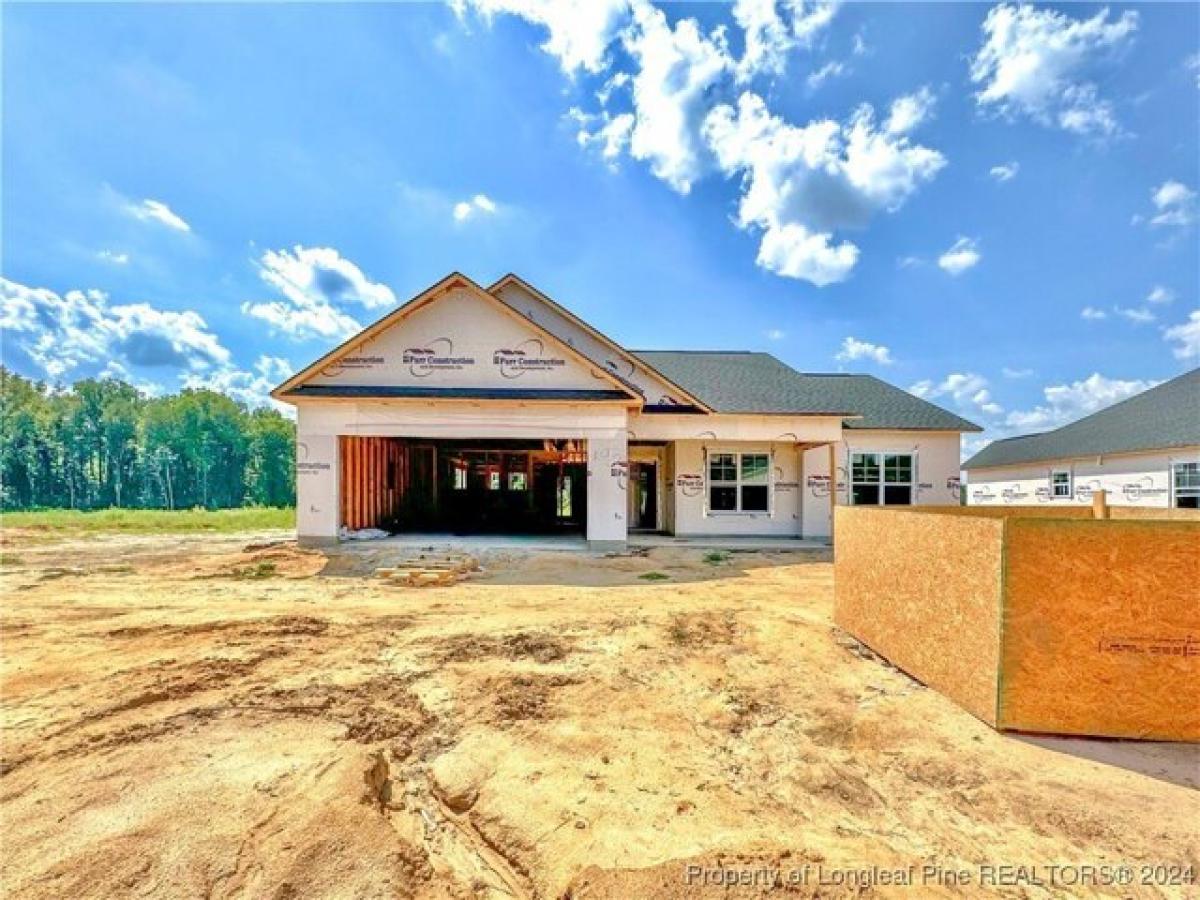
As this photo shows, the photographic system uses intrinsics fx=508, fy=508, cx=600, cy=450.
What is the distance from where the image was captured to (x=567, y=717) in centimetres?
400

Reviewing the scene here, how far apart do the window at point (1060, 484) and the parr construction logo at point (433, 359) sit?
24.1 meters

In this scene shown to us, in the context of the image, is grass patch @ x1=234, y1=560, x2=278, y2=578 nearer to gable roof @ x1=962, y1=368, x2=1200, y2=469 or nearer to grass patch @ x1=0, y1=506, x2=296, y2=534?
grass patch @ x1=0, y1=506, x2=296, y2=534

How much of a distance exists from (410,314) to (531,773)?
1220 cm

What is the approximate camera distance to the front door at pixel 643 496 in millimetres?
17719

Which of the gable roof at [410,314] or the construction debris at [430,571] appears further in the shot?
the gable roof at [410,314]

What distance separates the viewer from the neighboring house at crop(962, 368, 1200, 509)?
51.8 feet

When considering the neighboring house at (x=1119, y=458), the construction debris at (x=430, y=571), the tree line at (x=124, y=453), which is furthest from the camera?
the tree line at (x=124, y=453)

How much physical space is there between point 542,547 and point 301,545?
230 inches

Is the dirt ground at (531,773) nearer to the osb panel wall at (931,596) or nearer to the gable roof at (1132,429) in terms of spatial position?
the osb panel wall at (931,596)

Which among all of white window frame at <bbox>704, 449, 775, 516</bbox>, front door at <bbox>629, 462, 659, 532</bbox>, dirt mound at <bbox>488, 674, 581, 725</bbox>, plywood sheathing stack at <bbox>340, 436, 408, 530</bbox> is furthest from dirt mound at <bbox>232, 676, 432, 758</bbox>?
front door at <bbox>629, 462, 659, 532</bbox>

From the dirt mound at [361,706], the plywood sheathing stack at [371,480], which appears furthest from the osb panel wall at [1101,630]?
the plywood sheathing stack at [371,480]

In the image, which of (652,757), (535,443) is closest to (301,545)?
(535,443)

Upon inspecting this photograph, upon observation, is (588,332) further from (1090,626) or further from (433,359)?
(1090,626)

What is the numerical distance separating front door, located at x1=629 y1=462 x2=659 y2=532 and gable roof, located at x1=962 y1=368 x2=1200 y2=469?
1586cm
